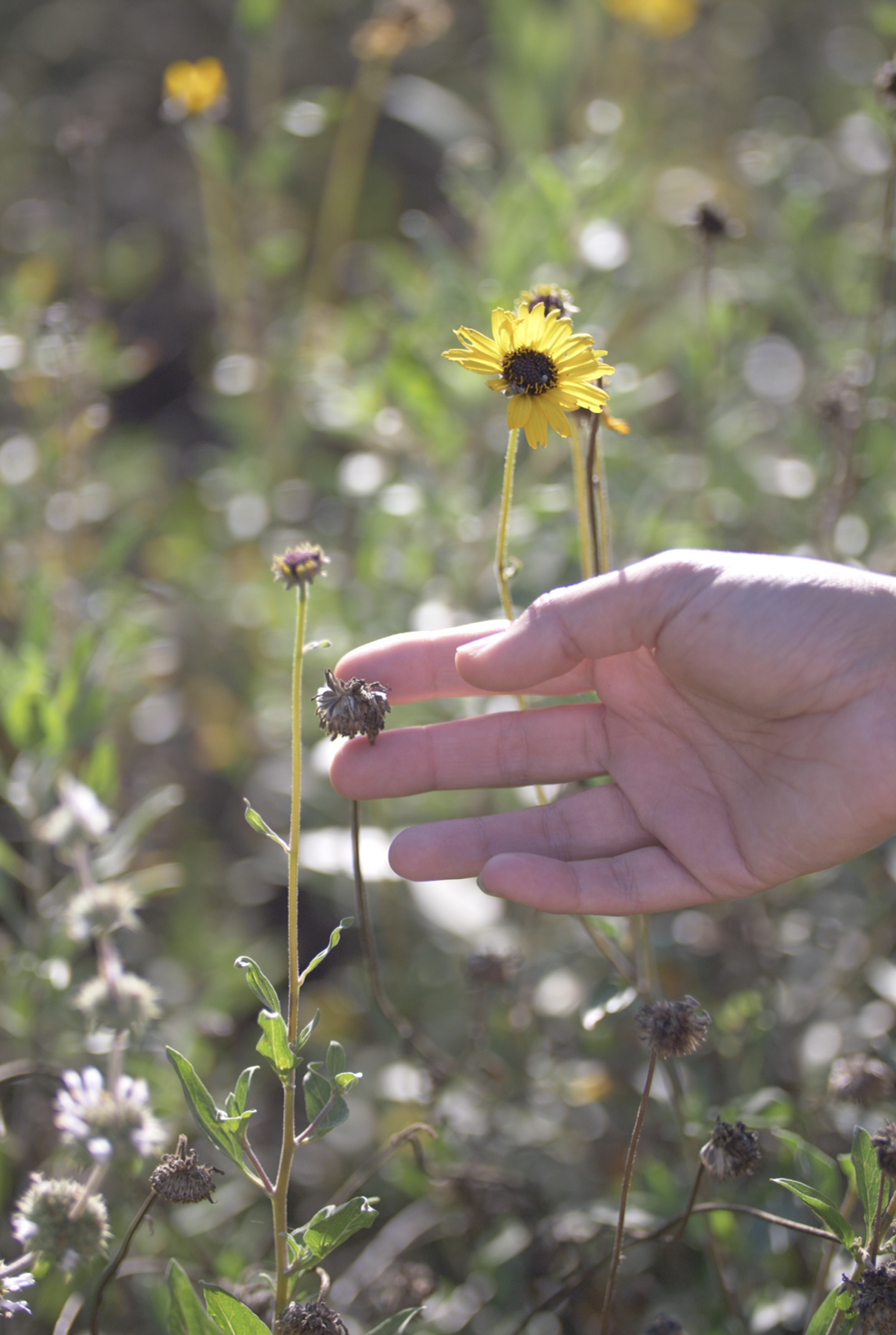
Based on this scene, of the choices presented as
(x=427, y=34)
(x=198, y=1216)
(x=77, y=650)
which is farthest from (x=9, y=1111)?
(x=427, y=34)

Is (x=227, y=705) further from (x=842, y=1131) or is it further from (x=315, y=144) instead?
(x=315, y=144)

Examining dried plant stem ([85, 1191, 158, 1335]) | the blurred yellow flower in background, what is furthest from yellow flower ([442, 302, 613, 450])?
Answer: the blurred yellow flower in background

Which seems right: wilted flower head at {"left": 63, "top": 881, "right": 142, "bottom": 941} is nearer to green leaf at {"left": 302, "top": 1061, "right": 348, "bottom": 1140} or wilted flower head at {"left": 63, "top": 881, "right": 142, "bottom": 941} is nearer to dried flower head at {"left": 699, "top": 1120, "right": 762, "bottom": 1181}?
green leaf at {"left": 302, "top": 1061, "right": 348, "bottom": 1140}

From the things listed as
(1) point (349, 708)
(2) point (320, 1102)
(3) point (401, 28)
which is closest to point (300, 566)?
(1) point (349, 708)

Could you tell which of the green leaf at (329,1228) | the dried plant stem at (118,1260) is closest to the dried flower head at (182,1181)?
the dried plant stem at (118,1260)

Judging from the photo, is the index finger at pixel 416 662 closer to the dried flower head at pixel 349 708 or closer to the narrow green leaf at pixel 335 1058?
the dried flower head at pixel 349 708

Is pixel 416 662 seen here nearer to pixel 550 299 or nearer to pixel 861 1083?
pixel 550 299
